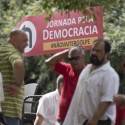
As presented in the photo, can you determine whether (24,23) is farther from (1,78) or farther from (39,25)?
(1,78)

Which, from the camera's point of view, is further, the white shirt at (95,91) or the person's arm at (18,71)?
the person's arm at (18,71)

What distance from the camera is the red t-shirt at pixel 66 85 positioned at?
7.56 meters

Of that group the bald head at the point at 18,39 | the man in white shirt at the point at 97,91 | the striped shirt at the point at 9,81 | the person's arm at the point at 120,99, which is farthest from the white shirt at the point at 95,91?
the bald head at the point at 18,39

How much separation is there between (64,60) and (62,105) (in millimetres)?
642

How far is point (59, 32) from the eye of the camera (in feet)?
35.1

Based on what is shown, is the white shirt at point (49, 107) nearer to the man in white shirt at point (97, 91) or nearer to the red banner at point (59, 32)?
the red banner at point (59, 32)

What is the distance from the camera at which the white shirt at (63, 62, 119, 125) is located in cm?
673

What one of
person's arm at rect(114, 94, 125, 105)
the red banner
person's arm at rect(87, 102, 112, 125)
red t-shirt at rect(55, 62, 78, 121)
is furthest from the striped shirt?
the red banner

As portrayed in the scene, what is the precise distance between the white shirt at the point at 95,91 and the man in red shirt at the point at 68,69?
55 cm

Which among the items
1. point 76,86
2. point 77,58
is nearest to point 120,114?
point 76,86

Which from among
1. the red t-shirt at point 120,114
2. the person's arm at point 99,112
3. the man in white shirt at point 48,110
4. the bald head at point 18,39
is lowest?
the man in white shirt at point 48,110

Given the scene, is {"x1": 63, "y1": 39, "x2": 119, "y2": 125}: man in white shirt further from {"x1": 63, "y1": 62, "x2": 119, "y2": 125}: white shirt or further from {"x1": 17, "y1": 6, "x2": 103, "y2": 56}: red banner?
{"x1": 17, "y1": 6, "x2": 103, "y2": 56}: red banner

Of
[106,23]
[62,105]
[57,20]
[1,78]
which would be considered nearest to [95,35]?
[57,20]

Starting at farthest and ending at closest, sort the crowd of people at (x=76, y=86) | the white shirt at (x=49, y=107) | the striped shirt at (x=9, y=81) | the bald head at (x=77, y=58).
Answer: the white shirt at (x=49, y=107), the bald head at (x=77, y=58), the striped shirt at (x=9, y=81), the crowd of people at (x=76, y=86)
